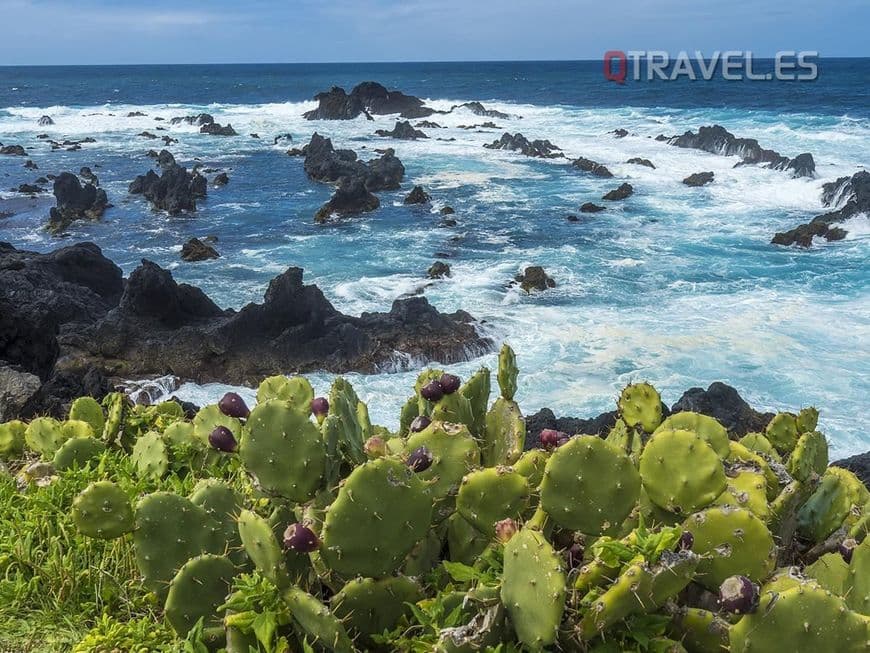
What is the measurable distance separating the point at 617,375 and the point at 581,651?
41.3 feet

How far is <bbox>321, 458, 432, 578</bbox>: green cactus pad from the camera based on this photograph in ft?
9.58

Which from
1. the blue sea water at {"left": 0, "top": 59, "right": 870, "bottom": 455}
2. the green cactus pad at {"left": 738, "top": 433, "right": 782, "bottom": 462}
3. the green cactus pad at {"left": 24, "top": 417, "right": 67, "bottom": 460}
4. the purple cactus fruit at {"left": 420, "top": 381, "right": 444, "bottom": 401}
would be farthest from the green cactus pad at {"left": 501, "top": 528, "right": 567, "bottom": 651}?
the blue sea water at {"left": 0, "top": 59, "right": 870, "bottom": 455}

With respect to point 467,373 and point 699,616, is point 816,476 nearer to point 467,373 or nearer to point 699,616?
point 699,616

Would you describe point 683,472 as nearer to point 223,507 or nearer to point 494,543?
point 494,543

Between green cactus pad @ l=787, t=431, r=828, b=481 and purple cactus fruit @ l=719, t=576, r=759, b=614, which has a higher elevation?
purple cactus fruit @ l=719, t=576, r=759, b=614

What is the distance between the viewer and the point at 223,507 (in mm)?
3664

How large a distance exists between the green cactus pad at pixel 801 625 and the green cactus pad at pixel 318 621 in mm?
1355

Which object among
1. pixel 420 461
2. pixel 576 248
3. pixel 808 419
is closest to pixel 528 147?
pixel 576 248

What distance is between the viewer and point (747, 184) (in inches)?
1371

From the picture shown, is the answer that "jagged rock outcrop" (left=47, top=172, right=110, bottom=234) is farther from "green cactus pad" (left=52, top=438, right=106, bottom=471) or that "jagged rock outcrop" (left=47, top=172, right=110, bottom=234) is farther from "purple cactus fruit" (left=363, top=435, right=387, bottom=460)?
"purple cactus fruit" (left=363, top=435, right=387, bottom=460)

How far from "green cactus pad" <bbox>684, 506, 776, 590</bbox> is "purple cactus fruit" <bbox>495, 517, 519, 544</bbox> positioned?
677 millimetres

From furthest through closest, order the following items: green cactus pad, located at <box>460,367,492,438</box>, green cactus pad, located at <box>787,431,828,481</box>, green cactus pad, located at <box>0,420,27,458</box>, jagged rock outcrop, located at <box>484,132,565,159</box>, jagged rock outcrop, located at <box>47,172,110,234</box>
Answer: jagged rock outcrop, located at <box>484,132,565,159</box> < jagged rock outcrop, located at <box>47,172,110,234</box> < green cactus pad, located at <box>0,420,27,458</box> < green cactus pad, located at <box>460,367,492,438</box> < green cactus pad, located at <box>787,431,828,481</box>

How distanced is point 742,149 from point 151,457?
1628 inches

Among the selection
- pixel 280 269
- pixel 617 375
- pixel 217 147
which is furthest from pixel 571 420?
pixel 217 147
